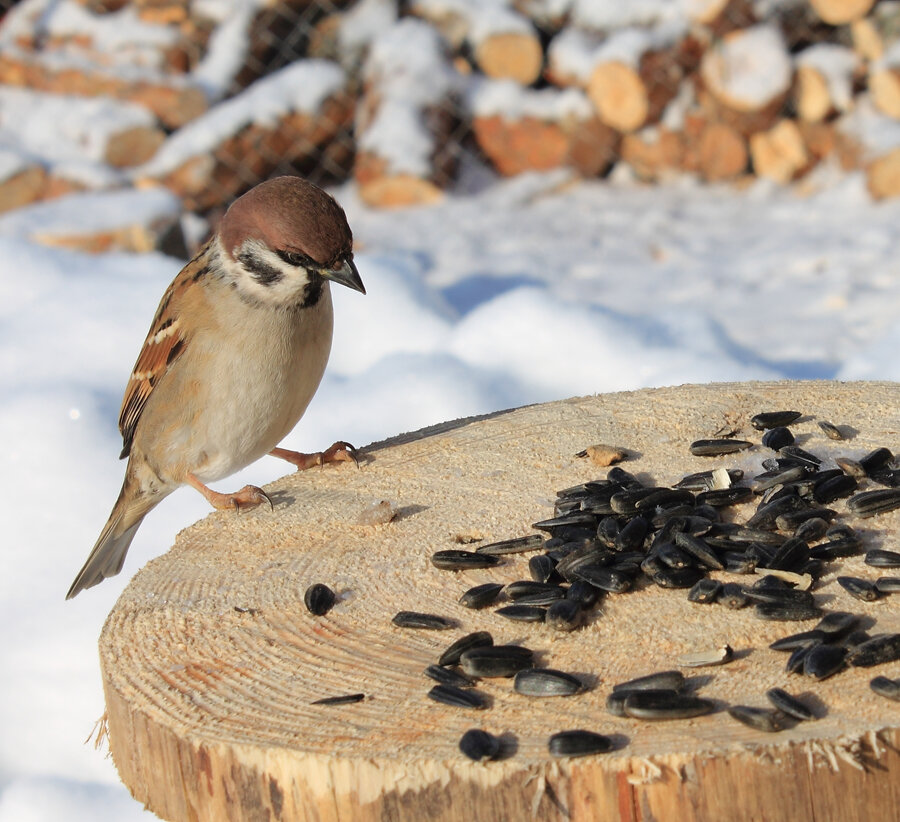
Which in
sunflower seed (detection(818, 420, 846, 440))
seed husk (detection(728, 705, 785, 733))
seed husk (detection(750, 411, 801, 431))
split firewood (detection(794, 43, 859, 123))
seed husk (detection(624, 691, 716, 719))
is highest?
split firewood (detection(794, 43, 859, 123))

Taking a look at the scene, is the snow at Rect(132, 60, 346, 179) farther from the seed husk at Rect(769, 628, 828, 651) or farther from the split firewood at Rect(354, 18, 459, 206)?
the seed husk at Rect(769, 628, 828, 651)

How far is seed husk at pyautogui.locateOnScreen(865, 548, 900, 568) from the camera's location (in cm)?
190

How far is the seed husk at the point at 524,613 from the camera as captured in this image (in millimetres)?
1837

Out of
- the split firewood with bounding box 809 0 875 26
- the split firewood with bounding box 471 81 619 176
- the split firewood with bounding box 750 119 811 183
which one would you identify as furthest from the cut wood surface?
the split firewood with bounding box 809 0 875 26

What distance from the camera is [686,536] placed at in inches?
79.5

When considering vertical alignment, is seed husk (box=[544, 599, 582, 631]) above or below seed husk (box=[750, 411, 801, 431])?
below

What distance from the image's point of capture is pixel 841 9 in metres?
6.77

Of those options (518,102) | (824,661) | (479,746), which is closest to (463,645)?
(479,746)

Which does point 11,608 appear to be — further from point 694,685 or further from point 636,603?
point 694,685

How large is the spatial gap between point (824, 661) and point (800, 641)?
4.1 inches

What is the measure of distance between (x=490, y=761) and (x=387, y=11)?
22.7 ft

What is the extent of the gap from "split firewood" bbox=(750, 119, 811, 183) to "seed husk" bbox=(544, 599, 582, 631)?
18.7 ft

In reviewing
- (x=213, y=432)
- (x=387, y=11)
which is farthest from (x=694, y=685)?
(x=387, y=11)

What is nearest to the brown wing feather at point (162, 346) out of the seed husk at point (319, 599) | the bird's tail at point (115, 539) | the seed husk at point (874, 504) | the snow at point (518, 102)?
the bird's tail at point (115, 539)
